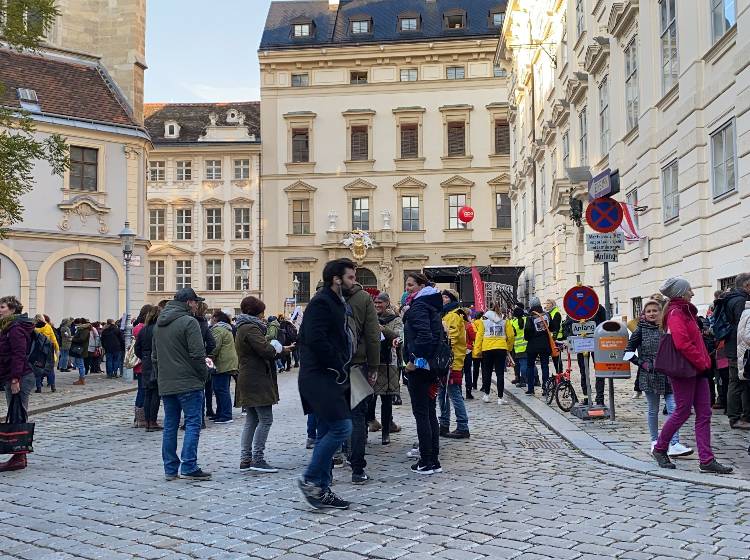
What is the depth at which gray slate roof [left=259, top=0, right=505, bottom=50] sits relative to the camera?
55844mm

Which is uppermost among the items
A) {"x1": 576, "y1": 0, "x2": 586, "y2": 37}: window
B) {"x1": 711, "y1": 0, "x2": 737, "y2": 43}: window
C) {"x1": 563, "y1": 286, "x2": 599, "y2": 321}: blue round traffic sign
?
{"x1": 576, "y1": 0, "x2": 586, "y2": 37}: window

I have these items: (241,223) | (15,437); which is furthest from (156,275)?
(15,437)

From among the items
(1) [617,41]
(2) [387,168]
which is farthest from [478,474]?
(2) [387,168]

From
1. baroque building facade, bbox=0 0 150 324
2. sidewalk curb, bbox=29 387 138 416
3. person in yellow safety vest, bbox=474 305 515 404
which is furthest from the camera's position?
baroque building facade, bbox=0 0 150 324

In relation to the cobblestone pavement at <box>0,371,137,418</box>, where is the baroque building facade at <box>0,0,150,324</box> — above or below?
above

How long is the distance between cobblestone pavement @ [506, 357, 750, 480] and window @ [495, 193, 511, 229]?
4062 cm

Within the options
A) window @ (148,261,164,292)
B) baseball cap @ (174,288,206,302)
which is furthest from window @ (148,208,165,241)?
baseball cap @ (174,288,206,302)

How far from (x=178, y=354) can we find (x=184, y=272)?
160ft

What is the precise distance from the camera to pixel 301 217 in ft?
180

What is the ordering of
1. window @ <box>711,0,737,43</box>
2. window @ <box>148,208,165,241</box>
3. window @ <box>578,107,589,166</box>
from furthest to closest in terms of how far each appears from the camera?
1. window @ <box>148,208,165,241</box>
2. window @ <box>578,107,589,166</box>
3. window @ <box>711,0,737,43</box>

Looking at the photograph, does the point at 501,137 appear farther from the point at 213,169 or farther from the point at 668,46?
the point at 668,46

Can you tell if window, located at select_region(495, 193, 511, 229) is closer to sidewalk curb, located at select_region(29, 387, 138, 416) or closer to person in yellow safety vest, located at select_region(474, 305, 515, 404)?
sidewalk curb, located at select_region(29, 387, 138, 416)

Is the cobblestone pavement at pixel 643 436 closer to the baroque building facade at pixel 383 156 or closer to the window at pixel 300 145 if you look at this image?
the baroque building facade at pixel 383 156

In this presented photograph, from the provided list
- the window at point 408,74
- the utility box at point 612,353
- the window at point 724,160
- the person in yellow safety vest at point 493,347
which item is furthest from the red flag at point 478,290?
the window at point 408,74
